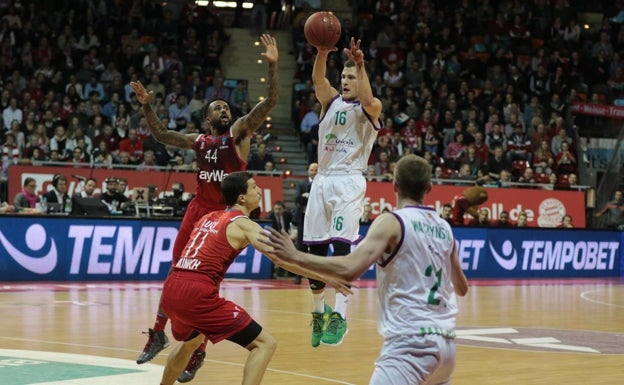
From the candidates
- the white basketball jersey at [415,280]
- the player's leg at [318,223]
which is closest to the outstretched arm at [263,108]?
the player's leg at [318,223]

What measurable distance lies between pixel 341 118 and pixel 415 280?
4.75m

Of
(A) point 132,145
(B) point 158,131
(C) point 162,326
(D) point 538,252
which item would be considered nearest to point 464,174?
(D) point 538,252

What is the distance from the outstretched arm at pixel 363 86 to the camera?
9461 mm

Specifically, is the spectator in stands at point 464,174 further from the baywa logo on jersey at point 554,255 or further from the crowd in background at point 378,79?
the baywa logo on jersey at point 554,255

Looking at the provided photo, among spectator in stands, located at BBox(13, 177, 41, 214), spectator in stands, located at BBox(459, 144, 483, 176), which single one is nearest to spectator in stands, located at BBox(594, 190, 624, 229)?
spectator in stands, located at BBox(459, 144, 483, 176)

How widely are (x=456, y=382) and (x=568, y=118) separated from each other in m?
22.6

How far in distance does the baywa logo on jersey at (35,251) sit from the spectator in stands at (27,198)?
2.92 ft

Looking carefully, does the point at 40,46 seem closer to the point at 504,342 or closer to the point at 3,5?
the point at 3,5

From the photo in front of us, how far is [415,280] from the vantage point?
5.68 meters

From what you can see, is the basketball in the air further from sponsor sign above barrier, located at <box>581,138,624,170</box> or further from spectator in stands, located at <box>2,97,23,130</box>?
sponsor sign above barrier, located at <box>581,138,624,170</box>

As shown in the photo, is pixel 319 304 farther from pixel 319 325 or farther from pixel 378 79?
pixel 378 79

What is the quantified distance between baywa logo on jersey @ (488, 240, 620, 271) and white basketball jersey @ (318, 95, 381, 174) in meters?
13.7

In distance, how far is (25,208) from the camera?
19.6m

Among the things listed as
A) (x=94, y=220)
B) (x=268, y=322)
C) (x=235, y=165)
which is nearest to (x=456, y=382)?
(x=235, y=165)
